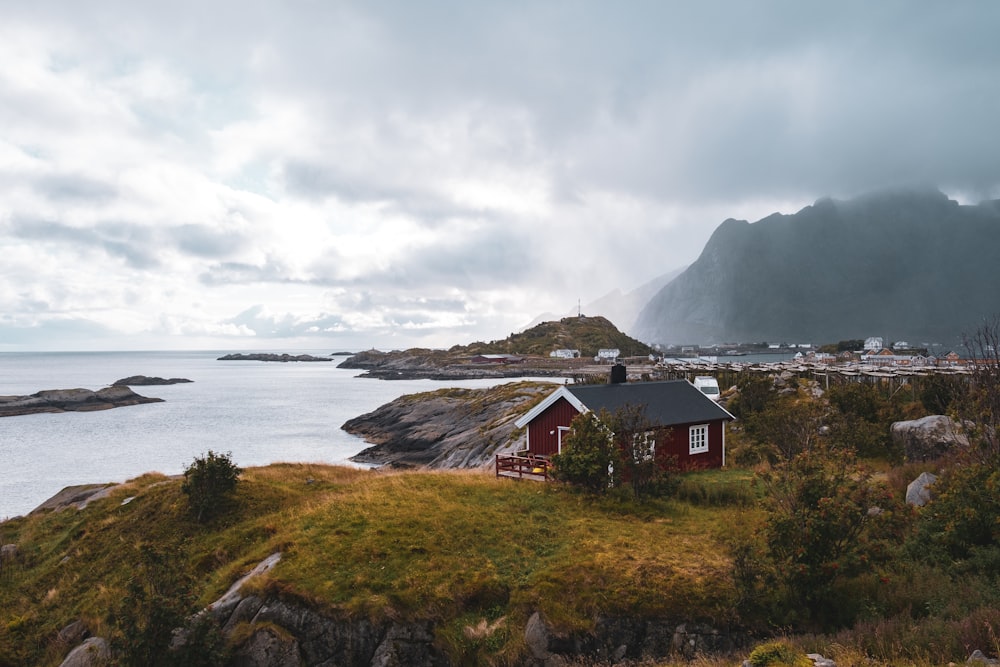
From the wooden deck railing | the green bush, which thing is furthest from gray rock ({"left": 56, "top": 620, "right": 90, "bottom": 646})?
the green bush

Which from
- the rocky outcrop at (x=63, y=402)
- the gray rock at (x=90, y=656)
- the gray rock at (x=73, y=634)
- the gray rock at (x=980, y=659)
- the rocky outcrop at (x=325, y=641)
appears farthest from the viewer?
the rocky outcrop at (x=63, y=402)

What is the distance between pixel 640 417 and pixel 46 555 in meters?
25.1

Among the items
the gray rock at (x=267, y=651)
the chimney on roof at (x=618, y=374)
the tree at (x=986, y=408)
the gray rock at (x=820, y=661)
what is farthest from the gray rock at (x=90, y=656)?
the tree at (x=986, y=408)

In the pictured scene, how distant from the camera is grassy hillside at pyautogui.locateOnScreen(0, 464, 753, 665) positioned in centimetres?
1496

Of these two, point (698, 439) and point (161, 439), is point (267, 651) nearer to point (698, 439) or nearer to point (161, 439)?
point (698, 439)

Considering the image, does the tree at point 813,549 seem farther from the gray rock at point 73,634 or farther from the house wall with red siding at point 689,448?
the gray rock at point 73,634

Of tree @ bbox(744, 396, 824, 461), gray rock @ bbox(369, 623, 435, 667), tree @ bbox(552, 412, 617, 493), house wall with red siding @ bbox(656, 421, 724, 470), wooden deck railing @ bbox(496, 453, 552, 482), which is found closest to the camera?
gray rock @ bbox(369, 623, 435, 667)

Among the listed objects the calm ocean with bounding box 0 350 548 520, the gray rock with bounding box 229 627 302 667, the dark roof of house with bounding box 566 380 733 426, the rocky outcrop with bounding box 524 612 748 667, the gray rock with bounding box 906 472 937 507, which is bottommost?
the calm ocean with bounding box 0 350 548 520

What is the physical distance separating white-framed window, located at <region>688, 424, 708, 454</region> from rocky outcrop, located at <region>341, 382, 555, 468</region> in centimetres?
1296

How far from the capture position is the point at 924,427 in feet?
81.2

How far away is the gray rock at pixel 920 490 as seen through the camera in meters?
18.4

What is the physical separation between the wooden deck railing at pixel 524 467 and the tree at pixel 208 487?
39.5 feet

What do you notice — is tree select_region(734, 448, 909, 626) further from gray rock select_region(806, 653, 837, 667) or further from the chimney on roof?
the chimney on roof

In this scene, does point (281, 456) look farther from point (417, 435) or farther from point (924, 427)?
point (924, 427)
